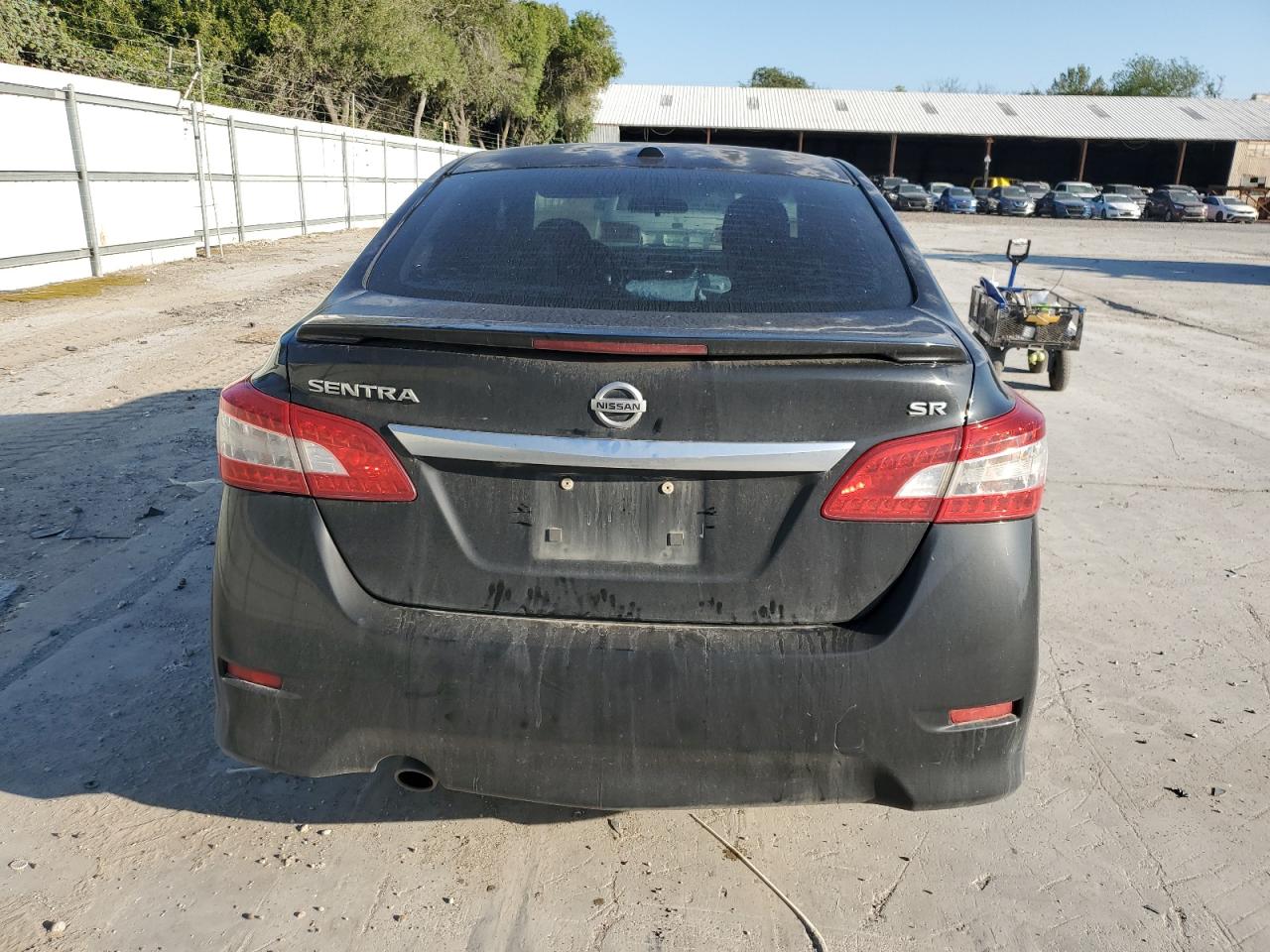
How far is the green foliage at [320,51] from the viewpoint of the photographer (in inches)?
1035

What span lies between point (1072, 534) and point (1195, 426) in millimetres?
3312

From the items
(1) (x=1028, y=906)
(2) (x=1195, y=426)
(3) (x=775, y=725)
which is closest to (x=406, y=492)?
(3) (x=775, y=725)

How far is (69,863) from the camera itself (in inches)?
99.5

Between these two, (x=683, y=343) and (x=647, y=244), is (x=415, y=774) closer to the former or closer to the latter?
(x=683, y=343)

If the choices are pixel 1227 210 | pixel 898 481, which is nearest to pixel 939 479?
pixel 898 481

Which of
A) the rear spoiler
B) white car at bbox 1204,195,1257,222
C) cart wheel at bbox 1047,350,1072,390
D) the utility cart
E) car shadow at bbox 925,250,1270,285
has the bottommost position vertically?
white car at bbox 1204,195,1257,222

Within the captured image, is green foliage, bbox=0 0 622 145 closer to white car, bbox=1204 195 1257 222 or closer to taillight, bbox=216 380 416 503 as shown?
taillight, bbox=216 380 416 503

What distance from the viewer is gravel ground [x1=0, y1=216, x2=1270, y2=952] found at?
238 centimetres

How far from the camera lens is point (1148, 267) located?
75.7 feet

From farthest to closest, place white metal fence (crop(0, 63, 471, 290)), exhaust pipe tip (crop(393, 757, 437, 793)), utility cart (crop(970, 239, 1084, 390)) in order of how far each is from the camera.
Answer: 1. white metal fence (crop(0, 63, 471, 290))
2. utility cart (crop(970, 239, 1084, 390))
3. exhaust pipe tip (crop(393, 757, 437, 793))

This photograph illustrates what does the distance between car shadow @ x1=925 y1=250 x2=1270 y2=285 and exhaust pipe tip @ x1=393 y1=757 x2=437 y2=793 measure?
2125cm

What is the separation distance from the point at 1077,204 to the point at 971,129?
15.1 meters

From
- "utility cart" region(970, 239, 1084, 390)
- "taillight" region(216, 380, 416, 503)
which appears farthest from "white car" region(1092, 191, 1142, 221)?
"taillight" region(216, 380, 416, 503)

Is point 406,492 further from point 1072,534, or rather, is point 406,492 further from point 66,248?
point 66,248
